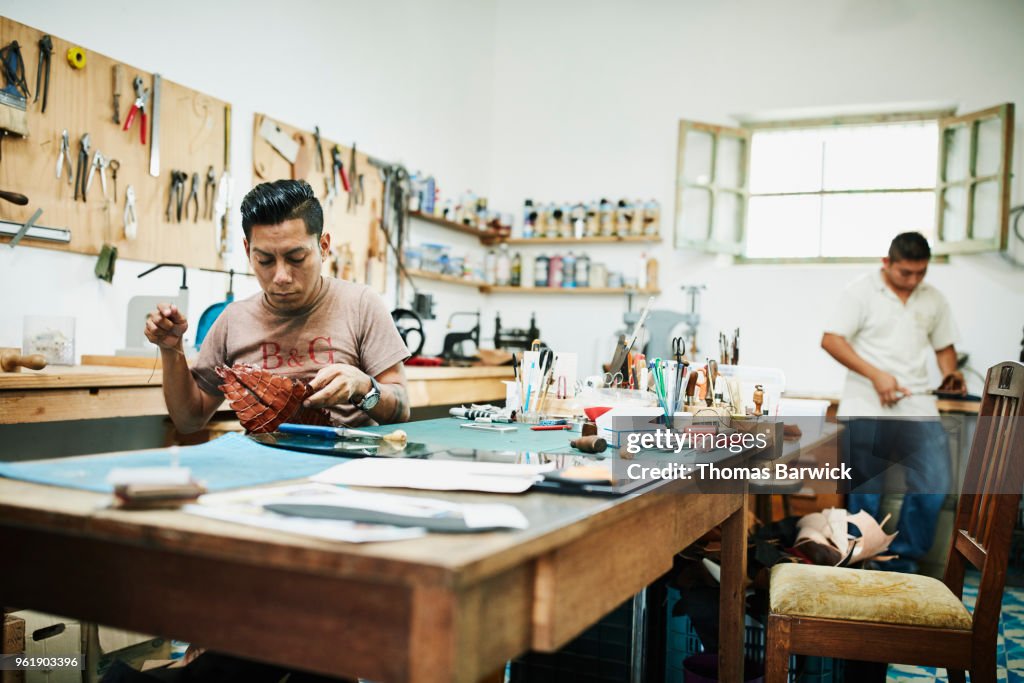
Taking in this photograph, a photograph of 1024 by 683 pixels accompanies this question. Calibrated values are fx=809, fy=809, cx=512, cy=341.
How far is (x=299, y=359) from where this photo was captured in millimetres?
2219

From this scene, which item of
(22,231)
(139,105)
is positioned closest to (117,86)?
(139,105)

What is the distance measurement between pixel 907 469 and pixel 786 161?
263 centimetres

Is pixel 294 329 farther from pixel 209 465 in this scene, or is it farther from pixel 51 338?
pixel 51 338

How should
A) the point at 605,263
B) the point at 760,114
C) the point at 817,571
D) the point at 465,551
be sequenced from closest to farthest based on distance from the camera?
the point at 465,551 < the point at 817,571 < the point at 760,114 < the point at 605,263

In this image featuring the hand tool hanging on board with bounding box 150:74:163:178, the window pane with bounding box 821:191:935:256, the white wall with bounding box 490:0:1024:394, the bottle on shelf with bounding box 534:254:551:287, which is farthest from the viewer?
the bottle on shelf with bounding box 534:254:551:287

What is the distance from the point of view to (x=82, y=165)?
10.6 ft

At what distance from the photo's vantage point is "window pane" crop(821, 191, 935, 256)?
5625mm

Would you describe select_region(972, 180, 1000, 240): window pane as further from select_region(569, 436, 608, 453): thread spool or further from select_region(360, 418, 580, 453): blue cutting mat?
select_region(569, 436, 608, 453): thread spool

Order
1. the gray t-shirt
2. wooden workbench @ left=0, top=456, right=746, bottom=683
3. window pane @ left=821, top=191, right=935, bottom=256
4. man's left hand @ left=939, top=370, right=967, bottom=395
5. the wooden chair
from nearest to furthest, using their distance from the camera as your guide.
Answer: wooden workbench @ left=0, top=456, right=746, bottom=683 → the wooden chair → the gray t-shirt → man's left hand @ left=939, top=370, right=967, bottom=395 → window pane @ left=821, top=191, right=935, bottom=256

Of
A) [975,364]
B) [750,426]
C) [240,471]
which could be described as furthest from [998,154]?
[240,471]

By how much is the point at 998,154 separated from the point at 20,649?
5.70m

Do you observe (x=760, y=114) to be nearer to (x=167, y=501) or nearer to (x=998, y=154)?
(x=998, y=154)

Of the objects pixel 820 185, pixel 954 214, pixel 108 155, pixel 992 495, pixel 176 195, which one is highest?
pixel 820 185

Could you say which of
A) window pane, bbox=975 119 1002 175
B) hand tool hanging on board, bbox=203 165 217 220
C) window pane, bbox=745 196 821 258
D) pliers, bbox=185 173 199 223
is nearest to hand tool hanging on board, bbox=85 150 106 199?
pliers, bbox=185 173 199 223
